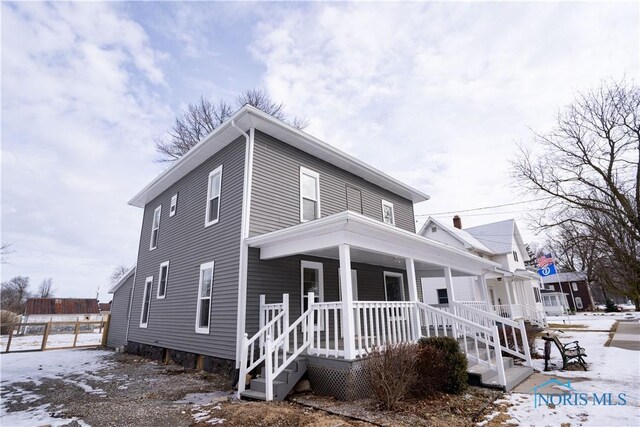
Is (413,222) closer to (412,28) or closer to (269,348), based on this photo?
(412,28)

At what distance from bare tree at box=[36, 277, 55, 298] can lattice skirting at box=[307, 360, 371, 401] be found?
97.1 metres

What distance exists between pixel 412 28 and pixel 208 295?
9.40m

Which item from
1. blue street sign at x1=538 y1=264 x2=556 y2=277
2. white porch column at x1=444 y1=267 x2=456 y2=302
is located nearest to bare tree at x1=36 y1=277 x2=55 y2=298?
white porch column at x1=444 y1=267 x2=456 y2=302

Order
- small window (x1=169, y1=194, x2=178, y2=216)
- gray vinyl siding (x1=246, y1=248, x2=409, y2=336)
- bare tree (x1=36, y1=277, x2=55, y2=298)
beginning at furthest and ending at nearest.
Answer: bare tree (x1=36, y1=277, x2=55, y2=298) → small window (x1=169, y1=194, x2=178, y2=216) → gray vinyl siding (x1=246, y1=248, x2=409, y2=336)

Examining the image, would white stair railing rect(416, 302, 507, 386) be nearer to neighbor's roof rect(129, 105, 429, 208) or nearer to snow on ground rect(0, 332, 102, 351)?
neighbor's roof rect(129, 105, 429, 208)

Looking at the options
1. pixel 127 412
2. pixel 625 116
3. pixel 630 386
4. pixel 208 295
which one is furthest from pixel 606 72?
pixel 127 412

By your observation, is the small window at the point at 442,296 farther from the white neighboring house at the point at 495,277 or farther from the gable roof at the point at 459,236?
the gable roof at the point at 459,236

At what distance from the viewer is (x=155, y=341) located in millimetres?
10898

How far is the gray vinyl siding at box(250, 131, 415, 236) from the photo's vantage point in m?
8.49

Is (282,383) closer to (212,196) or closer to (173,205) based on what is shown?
(212,196)

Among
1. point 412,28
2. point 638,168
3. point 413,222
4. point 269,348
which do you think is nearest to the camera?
point 269,348

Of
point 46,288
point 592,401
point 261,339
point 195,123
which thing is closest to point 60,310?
point 195,123

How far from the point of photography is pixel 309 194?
999cm

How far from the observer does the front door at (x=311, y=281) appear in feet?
28.2
